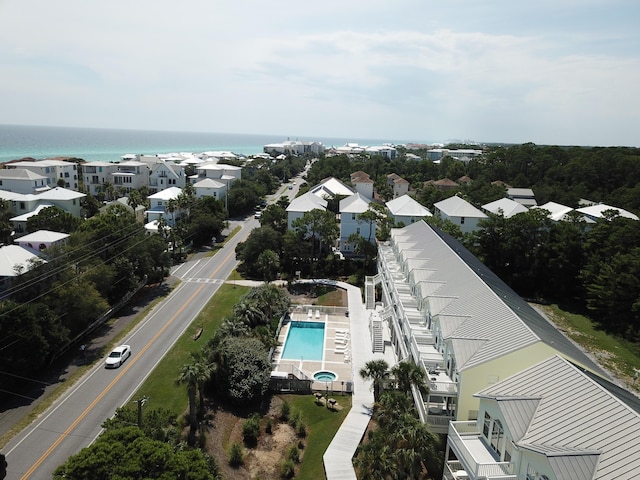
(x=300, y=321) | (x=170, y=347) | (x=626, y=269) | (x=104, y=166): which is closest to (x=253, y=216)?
(x=104, y=166)

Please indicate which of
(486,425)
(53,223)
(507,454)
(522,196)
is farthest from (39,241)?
(522,196)

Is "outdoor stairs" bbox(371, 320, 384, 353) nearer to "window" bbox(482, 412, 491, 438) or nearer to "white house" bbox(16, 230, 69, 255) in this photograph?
"window" bbox(482, 412, 491, 438)

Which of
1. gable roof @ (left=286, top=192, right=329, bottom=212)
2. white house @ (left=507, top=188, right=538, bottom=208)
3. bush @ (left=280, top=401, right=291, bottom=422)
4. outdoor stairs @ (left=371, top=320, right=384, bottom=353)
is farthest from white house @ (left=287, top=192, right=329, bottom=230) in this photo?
white house @ (left=507, top=188, right=538, bottom=208)

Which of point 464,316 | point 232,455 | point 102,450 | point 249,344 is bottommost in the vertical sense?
point 232,455

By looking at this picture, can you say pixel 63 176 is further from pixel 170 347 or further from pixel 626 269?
pixel 626 269

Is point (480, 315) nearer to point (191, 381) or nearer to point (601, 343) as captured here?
point (191, 381)

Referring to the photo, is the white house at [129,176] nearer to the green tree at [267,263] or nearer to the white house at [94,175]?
the white house at [94,175]

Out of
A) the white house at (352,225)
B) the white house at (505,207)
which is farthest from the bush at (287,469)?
the white house at (505,207)
